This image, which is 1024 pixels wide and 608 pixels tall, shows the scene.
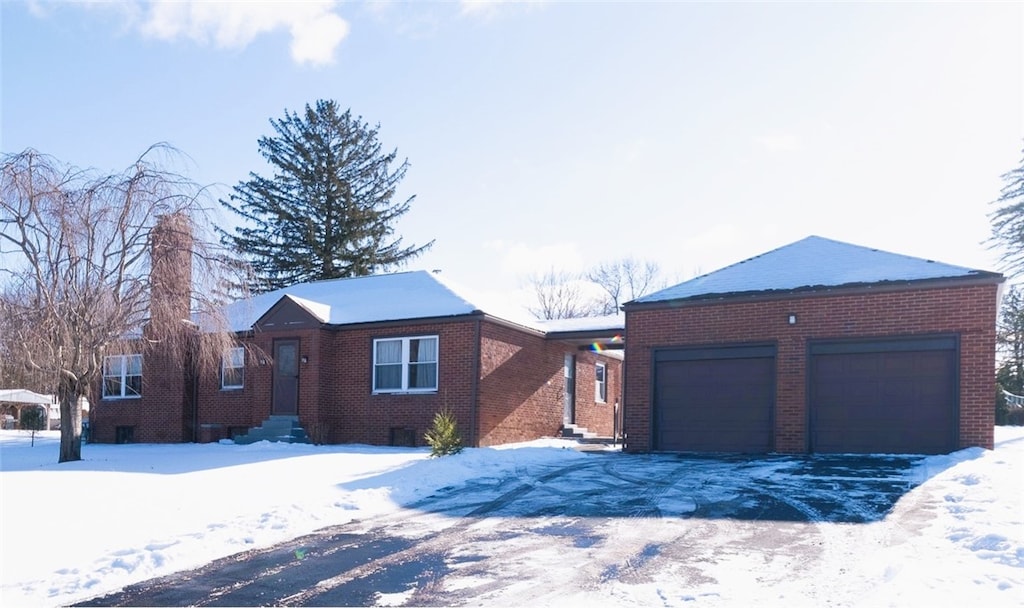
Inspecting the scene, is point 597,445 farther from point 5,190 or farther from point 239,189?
point 239,189

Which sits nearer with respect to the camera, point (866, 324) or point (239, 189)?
point (866, 324)

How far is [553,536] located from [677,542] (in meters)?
1.39

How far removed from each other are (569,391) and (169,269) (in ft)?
42.6

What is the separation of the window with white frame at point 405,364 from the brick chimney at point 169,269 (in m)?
6.09

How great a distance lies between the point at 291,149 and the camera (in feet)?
152

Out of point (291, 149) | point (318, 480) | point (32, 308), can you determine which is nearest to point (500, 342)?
point (318, 480)

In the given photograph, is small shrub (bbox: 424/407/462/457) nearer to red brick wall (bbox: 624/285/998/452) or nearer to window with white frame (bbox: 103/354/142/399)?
red brick wall (bbox: 624/285/998/452)

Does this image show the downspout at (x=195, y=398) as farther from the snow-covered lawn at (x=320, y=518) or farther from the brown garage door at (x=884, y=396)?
the brown garage door at (x=884, y=396)

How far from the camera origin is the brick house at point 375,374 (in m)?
21.5


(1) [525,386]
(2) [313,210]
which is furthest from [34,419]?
(1) [525,386]

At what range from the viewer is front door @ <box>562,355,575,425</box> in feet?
85.4

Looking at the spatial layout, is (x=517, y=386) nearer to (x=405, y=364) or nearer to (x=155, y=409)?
(x=405, y=364)

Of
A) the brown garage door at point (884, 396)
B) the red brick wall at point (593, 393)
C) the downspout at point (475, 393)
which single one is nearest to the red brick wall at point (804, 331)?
the brown garage door at point (884, 396)

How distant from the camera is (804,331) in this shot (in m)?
17.2
